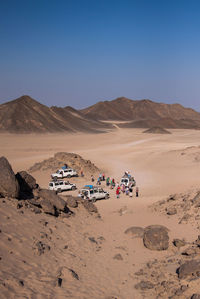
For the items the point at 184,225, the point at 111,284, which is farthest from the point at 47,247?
the point at 184,225

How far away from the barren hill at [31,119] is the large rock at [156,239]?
98.2m

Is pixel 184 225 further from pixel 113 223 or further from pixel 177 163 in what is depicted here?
pixel 177 163

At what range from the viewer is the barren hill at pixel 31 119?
113 metres

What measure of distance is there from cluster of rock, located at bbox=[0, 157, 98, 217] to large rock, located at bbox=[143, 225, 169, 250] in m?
4.67

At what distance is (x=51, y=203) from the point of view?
1734 cm

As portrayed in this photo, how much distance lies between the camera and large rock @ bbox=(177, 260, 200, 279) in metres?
10.6

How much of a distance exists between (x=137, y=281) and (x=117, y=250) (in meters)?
3.18

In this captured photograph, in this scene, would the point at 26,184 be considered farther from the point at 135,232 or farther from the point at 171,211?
the point at 171,211

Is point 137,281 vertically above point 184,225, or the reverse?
point 184,225

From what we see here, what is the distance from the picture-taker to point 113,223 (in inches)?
752

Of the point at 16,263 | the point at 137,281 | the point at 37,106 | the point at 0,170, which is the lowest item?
the point at 137,281

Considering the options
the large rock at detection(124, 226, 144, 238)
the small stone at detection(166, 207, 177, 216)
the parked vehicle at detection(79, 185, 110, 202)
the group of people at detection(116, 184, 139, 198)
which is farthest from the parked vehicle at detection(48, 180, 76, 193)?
the large rock at detection(124, 226, 144, 238)

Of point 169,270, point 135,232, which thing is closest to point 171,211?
point 135,232

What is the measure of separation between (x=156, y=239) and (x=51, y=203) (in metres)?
5.77
